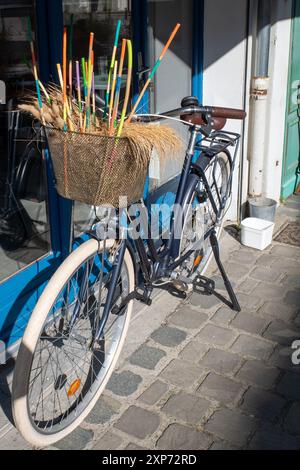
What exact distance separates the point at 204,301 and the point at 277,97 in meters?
2.34

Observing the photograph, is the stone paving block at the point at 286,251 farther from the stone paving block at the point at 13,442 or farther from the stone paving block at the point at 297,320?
the stone paving block at the point at 13,442

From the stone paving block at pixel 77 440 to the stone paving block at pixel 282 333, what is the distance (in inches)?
51.8

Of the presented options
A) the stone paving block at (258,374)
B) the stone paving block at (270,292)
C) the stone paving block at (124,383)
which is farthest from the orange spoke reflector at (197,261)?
the stone paving block at (124,383)

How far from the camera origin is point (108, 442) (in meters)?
2.56

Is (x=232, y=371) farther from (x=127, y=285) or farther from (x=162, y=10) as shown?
(x=162, y=10)

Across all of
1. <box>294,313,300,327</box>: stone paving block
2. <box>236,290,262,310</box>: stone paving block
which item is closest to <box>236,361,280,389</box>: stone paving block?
<box>294,313,300,327</box>: stone paving block

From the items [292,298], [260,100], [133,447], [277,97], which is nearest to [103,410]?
[133,447]

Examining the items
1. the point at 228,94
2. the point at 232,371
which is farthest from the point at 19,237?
the point at 228,94

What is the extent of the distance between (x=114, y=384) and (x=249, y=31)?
3.15 m

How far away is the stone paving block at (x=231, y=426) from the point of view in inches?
102

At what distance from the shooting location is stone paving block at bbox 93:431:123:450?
8.32 ft

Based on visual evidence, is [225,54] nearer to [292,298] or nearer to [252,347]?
[292,298]

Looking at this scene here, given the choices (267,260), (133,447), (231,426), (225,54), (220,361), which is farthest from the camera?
(225,54)
